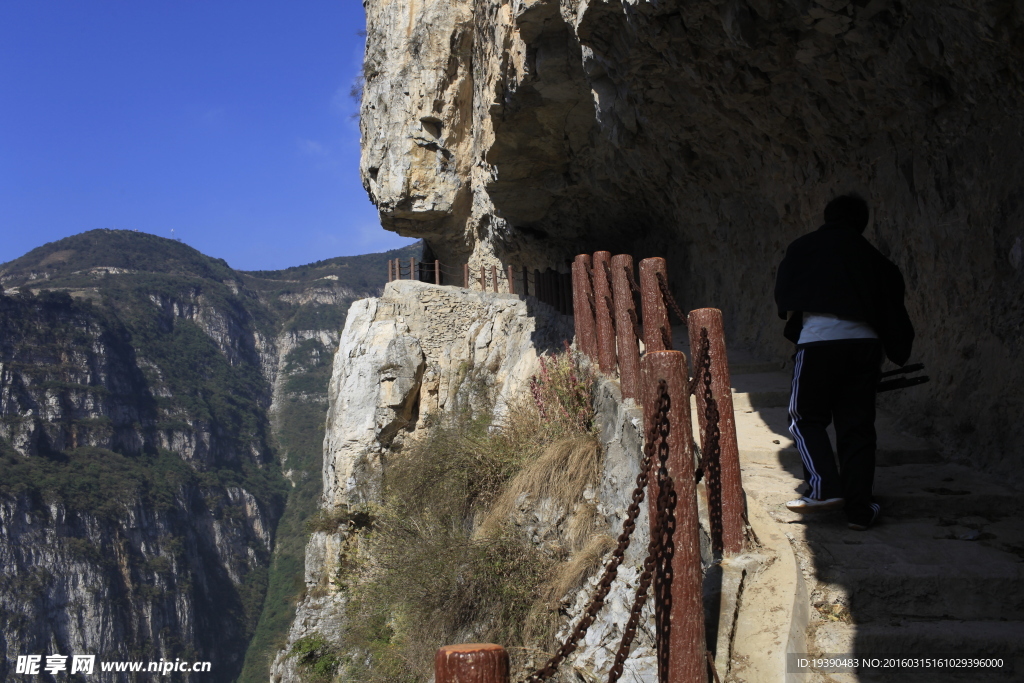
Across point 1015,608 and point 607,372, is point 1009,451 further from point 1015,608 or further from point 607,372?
point 607,372

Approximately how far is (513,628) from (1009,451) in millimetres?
2915

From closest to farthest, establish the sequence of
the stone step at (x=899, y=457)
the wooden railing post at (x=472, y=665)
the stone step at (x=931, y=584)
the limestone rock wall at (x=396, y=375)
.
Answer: the wooden railing post at (x=472, y=665) < the stone step at (x=931, y=584) < the stone step at (x=899, y=457) < the limestone rock wall at (x=396, y=375)

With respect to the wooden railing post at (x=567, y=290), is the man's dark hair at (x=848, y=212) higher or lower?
lower

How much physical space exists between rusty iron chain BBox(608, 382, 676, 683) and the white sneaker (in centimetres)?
102

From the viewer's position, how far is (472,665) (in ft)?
6.14

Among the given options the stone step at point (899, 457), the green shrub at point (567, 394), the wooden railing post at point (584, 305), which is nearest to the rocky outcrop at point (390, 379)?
the green shrub at point (567, 394)

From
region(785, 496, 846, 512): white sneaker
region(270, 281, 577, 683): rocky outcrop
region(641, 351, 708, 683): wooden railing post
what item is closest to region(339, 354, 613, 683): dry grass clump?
region(785, 496, 846, 512): white sneaker

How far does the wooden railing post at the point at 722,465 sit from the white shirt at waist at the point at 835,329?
0.45 m

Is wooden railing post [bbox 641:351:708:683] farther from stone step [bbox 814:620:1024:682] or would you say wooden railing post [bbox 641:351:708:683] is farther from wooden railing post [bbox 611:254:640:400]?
wooden railing post [bbox 611:254:640:400]

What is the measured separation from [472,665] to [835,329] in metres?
2.13

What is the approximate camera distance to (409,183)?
1619cm

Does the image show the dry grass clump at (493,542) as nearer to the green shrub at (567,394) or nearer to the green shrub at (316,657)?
the green shrub at (567,394)

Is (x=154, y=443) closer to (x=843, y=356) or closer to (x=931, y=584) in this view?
(x=843, y=356)

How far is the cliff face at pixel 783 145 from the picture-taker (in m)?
3.56
